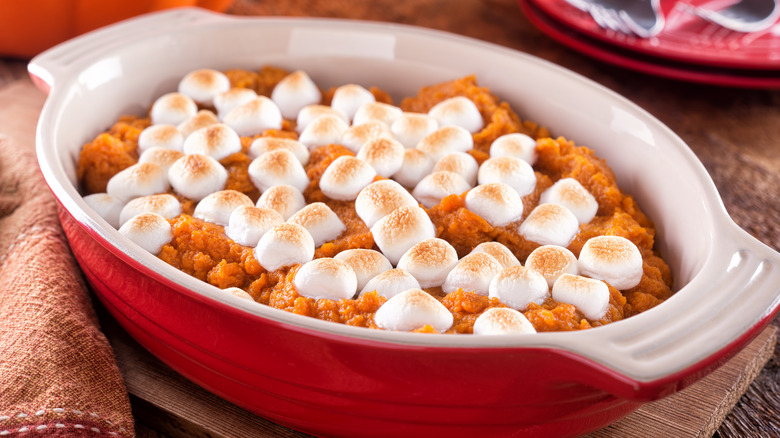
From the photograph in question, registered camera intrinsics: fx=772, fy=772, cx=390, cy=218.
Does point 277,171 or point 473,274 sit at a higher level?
point 473,274

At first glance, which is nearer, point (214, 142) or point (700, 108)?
point (214, 142)

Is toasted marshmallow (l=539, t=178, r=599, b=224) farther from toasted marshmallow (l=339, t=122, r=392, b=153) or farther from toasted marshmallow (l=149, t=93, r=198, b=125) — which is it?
toasted marshmallow (l=149, t=93, r=198, b=125)

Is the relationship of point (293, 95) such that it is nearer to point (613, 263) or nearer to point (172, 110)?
point (172, 110)

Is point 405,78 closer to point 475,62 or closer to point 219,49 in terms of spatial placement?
point 475,62

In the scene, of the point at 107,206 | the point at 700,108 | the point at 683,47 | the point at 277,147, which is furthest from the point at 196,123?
the point at 700,108

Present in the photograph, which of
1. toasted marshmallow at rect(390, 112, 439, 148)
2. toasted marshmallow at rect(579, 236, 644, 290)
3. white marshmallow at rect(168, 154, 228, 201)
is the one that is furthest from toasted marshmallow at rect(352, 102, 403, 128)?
toasted marshmallow at rect(579, 236, 644, 290)

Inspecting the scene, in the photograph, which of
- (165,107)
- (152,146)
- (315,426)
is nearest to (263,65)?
(165,107)

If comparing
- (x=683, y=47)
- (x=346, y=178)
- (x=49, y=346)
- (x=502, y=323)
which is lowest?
(x=49, y=346)

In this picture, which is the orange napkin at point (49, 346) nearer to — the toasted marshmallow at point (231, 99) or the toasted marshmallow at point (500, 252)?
the toasted marshmallow at point (231, 99)

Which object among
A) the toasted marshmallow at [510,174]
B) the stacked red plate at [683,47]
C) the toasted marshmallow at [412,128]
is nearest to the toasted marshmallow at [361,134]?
the toasted marshmallow at [412,128]
